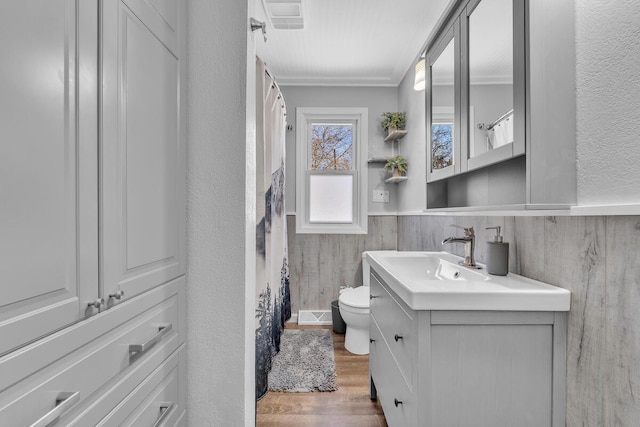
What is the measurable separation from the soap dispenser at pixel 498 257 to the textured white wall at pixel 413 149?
1092mm

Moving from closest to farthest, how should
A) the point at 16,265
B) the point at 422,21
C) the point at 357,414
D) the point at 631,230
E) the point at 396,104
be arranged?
1. the point at 16,265
2. the point at 631,230
3. the point at 357,414
4. the point at 422,21
5. the point at 396,104

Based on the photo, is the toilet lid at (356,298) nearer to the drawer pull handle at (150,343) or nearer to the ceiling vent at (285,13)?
the drawer pull handle at (150,343)

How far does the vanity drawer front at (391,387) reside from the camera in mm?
1082

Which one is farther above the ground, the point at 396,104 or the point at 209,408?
the point at 396,104

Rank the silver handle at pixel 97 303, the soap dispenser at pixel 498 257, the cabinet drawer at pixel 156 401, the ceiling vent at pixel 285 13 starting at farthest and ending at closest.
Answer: the ceiling vent at pixel 285 13, the soap dispenser at pixel 498 257, the cabinet drawer at pixel 156 401, the silver handle at pixel 97 303

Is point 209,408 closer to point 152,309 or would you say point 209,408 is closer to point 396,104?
point 152,309

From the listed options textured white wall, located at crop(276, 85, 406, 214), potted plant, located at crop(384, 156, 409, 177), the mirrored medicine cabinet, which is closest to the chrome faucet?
the mirrored medicine cabinet

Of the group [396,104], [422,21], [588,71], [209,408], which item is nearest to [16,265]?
[209,408]

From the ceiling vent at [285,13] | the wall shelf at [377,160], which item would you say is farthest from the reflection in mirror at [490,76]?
the wall shelf at [377,160]

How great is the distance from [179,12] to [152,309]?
0.88 m

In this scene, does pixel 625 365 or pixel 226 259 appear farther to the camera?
pixel 226 259

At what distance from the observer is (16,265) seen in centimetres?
47

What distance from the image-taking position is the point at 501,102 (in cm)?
122

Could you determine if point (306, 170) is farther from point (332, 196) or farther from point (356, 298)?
point (356, 298)
